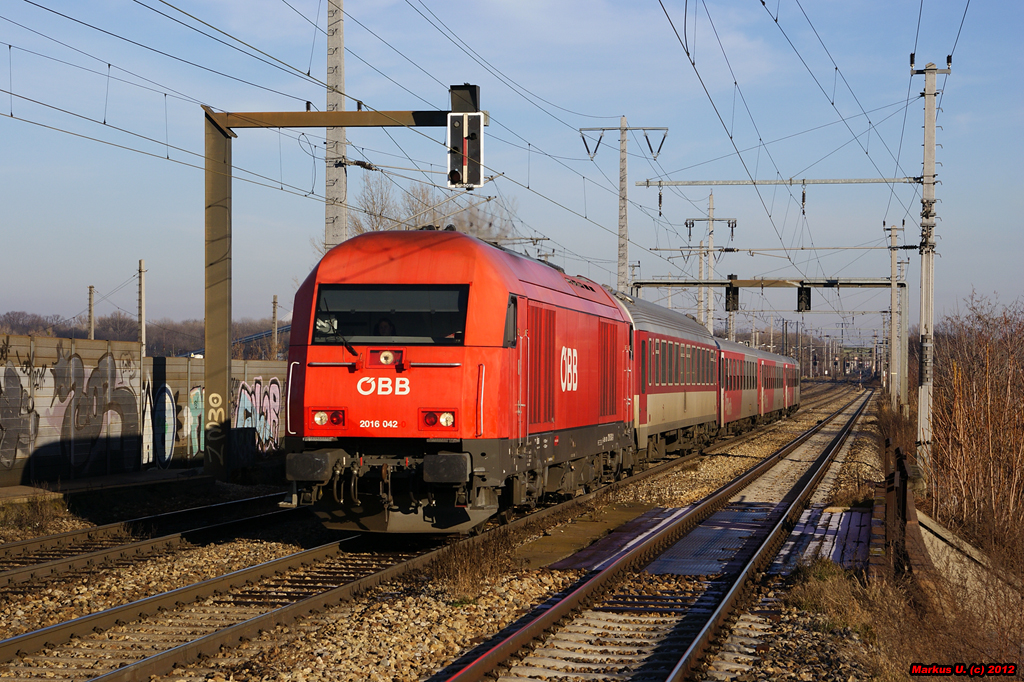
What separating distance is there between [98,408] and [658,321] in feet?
38.7

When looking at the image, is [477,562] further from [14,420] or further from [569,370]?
[14,420]

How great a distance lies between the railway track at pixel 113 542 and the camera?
419 inches

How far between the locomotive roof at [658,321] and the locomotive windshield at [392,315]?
8.99 meters

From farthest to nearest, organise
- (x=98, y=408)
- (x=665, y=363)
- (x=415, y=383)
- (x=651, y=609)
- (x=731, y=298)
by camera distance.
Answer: (x=731, y=298) < (x=665, y=363) < (x=98, y=408) < (x=415, y=383) < (x=651, y=609)

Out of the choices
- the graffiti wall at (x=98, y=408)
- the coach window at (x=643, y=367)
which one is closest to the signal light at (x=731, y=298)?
the coach window at (x=643, y=367)

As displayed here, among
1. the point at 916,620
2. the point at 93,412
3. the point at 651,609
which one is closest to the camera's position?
the point at 916,620

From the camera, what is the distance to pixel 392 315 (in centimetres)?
1136

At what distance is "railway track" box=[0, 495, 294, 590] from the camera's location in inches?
419

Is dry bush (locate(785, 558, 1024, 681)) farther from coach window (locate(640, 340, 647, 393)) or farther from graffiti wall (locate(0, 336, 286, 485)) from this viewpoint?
graffiti wall (locate(0, 336, 286, 485))

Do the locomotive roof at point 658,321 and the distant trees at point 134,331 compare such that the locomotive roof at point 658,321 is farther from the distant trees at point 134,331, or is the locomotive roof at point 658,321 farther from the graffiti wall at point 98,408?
the distant trees at point 134,331

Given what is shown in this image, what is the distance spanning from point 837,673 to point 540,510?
7977 mm

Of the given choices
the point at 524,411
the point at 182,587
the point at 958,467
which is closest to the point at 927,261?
the point at 958,467

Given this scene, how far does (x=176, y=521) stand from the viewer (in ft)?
48.0

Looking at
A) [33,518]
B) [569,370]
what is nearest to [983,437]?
[569,370]
